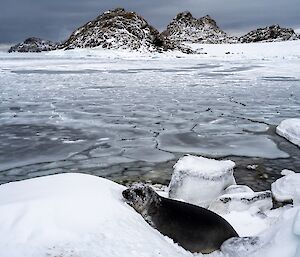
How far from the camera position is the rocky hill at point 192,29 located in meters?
66.2

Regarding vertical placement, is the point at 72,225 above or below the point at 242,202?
above

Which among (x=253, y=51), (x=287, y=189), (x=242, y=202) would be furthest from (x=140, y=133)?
(x=253, y=51)

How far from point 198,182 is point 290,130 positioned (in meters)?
2.60

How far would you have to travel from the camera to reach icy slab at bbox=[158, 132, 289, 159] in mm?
4871

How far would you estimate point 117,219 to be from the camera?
2.17 m

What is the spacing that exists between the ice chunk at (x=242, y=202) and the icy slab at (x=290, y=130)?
2232mm

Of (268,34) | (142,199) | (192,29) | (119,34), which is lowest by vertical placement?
(142,199)

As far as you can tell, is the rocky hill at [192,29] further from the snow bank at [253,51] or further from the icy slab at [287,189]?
the icy slab at [287,189]

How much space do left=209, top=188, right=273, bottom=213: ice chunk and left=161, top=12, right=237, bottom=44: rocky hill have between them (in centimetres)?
6149

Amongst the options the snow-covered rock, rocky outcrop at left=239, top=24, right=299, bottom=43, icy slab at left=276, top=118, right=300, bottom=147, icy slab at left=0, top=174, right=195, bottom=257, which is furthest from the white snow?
rocky outcrop at left=239, top=24, right=299, bottom=43

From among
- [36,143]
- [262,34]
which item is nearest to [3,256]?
[36,143]

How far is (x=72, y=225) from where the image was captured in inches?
79.5

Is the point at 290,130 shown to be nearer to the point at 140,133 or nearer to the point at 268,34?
the point at 140,133

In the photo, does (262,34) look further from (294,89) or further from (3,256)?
(3,256)
